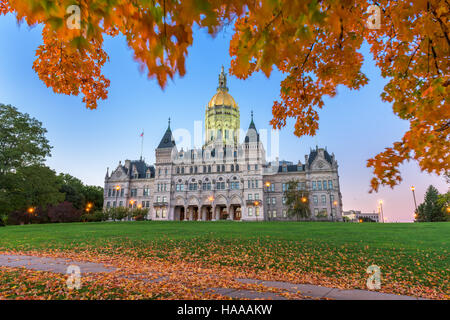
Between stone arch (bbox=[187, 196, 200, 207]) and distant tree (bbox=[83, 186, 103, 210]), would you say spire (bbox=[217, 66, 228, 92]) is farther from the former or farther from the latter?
distant tree (bbox=[83, 186, 103, 210])

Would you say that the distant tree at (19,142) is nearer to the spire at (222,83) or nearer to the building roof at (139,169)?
the building roof at (139,169)

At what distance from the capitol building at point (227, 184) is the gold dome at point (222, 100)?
1847cm

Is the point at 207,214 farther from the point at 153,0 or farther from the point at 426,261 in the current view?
the point at 153,0

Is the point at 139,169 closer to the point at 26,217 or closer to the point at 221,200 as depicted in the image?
the point at 221,200

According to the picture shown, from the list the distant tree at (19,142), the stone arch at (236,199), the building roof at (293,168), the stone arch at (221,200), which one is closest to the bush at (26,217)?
the distant tree at (19,142)

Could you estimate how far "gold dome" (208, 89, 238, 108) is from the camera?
80.8 metres

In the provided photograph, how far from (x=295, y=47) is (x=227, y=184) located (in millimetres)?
56468

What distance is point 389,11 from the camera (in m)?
4.99

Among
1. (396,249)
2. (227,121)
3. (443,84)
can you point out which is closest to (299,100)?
(443,84)

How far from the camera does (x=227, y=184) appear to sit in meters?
58.6

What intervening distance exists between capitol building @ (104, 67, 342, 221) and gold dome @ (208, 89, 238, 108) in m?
18.5

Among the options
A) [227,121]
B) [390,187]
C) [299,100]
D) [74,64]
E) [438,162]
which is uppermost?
[227,121]
